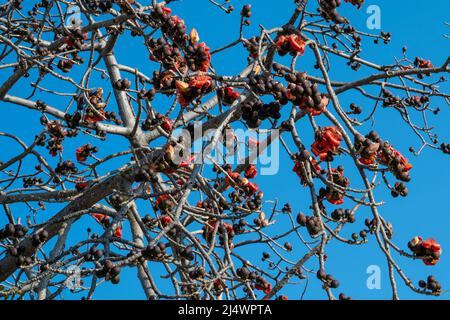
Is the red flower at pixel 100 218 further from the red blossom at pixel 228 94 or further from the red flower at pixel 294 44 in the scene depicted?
the red flower at pixel 294 44

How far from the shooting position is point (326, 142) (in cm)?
297

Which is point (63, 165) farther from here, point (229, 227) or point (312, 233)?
point (312, 233)

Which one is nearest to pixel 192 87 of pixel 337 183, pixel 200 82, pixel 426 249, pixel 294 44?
pixel 200 82

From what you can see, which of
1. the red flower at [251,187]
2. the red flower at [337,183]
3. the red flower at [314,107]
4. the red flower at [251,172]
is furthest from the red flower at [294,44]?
the red flower at [251,172]

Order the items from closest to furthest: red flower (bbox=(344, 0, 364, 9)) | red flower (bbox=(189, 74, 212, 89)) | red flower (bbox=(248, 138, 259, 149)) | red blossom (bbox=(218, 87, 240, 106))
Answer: red flower (bbox=(189, 74, 212, 89))
red blossom (bbox=(218, 87, 240, 106))
red flower (bbox=(344, 0, 364, 9))
red flower (bbox=(248, 138, 259, 149))

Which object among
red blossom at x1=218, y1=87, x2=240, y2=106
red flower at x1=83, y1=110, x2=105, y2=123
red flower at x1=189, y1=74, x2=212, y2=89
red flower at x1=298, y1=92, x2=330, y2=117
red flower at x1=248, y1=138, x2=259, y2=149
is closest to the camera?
red flower at x1=298, y1=92, x2=330, y2=117

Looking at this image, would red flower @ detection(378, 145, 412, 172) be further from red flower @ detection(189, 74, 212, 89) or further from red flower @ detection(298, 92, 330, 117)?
red flower @ detection(189, 74, 212, 89)

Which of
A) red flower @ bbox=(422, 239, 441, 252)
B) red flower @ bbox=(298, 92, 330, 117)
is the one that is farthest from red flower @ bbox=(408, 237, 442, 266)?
red flower @ bbox=(298, 92, 330, 117)

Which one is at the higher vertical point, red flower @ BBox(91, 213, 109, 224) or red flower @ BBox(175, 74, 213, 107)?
red flower @ BBox(91, 213, 109, 224)

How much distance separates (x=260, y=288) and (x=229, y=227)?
51 cm

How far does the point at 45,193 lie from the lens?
15.9 ft

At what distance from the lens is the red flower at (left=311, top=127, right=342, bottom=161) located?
2.95 metres

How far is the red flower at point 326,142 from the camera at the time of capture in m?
2.95
